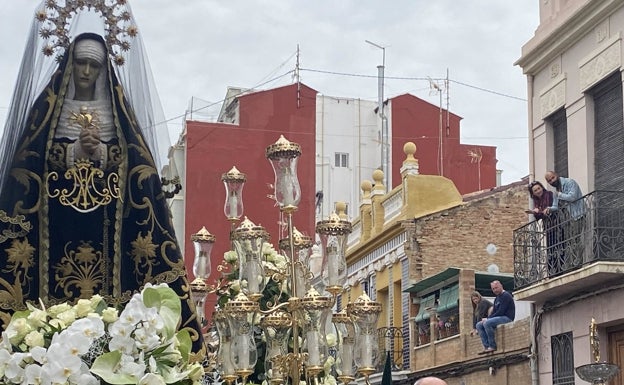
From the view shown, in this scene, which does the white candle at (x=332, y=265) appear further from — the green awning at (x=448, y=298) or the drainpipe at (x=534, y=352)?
the green awning at (x=448, y=298)

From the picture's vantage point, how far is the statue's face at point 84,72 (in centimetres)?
585

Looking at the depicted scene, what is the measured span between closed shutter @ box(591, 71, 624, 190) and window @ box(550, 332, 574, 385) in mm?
2315

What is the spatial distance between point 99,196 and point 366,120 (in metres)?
28.3

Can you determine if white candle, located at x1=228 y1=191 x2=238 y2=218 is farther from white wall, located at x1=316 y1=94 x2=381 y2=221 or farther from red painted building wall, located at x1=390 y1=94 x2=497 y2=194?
white wall, located at x1=316 y1=94 x2=381 y2=221

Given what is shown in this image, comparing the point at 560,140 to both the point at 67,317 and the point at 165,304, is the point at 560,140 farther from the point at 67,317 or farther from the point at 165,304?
the point at 67,317

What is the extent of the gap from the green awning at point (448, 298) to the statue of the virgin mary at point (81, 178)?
15363 millimetres

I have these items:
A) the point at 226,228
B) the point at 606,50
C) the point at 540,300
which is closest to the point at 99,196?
the point at 606,50

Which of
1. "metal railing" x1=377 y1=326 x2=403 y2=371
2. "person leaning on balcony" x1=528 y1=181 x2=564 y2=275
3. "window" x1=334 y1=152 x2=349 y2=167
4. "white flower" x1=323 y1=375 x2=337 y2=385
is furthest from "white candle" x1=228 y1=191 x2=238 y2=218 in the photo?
"window" x1=334 y1=152 x2=349 y2=167

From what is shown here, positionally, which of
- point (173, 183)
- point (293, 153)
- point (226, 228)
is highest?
point (226, 228)

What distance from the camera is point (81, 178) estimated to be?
567 cm

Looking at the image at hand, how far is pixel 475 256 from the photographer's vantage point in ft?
77.2

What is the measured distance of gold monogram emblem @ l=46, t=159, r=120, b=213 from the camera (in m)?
5.63

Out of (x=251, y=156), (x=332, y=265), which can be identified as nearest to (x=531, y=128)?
(x=332, y=265)

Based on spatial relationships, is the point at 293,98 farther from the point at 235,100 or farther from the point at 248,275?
the point at 248,275
